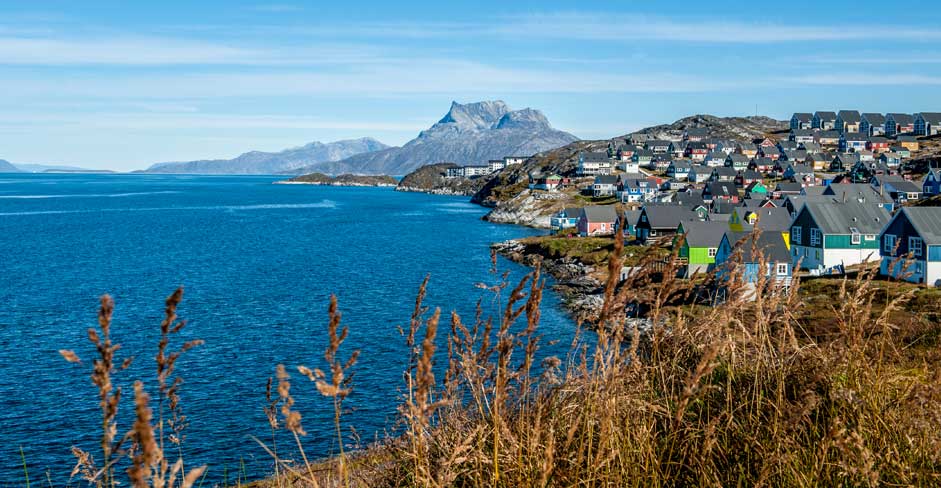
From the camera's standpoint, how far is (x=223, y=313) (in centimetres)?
5325

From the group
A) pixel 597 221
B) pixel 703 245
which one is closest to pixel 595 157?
pixel 597 221

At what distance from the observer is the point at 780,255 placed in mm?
54281

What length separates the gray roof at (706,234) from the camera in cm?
6403

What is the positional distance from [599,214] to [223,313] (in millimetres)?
61212

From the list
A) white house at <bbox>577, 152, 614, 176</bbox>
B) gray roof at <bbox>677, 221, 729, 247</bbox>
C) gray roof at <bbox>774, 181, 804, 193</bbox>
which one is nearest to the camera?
gray roof at <bbox>677, 221, 729, 247</bbox>

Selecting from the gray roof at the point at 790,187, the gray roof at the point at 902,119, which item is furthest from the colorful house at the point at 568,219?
the gray roof at the point at 902,119

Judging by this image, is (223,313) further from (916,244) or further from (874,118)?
(874,118)

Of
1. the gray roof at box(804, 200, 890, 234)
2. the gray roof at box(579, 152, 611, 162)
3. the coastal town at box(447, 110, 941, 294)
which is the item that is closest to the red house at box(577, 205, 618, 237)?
the coastal town at box(447, 110, 941, 294)

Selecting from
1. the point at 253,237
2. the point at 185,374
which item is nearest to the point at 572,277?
the point at 185,374

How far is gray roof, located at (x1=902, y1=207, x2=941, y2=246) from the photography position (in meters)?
47.9

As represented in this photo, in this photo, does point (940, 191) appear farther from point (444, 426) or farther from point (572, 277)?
point (444, 426)

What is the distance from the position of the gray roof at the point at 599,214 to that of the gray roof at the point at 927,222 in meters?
50.3

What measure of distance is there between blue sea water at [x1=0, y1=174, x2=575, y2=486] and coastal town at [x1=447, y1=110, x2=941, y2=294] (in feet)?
47.2

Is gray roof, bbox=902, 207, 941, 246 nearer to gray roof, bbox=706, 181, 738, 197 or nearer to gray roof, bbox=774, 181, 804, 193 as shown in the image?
gray roof, bbox=774, 181, 804, 193
